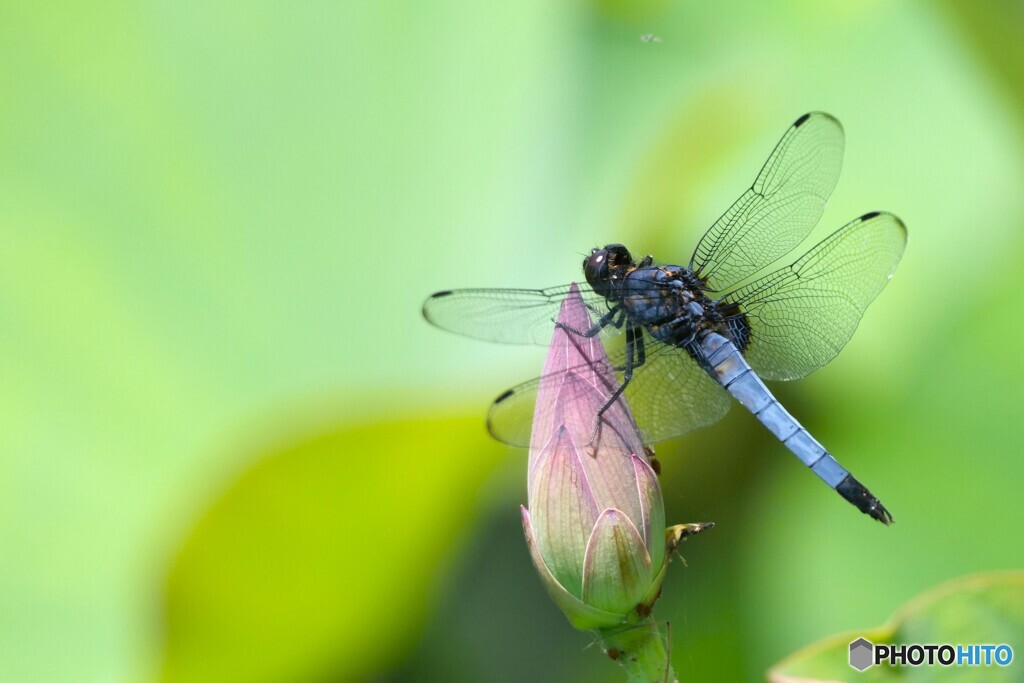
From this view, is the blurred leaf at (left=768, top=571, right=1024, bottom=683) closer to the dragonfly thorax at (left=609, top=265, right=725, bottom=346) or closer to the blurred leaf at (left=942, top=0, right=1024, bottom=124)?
the dragonfly thorax at (left=609, top=265, right=725, bottom=346)

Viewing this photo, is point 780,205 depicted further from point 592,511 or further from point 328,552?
point 328,552

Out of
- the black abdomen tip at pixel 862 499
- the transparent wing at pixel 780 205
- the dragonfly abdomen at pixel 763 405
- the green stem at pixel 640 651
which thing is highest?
the transparent wing at pixel 780 205

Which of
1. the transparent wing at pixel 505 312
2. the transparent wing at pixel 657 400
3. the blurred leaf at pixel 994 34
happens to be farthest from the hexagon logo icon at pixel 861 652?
the blurred leaf at pixel 994 34

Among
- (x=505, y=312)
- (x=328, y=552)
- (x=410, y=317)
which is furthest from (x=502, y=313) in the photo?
(x=328, y=552)

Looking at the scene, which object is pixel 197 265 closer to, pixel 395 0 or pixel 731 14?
pixel 395 0

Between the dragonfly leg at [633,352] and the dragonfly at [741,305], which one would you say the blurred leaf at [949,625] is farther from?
the dragonfly leg at [633,352]
